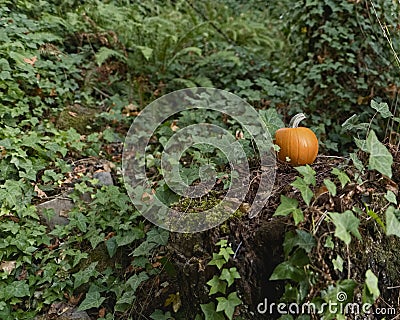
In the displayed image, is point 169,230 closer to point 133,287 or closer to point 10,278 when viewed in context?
point 133,287

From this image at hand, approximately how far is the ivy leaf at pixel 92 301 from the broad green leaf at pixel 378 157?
172cm

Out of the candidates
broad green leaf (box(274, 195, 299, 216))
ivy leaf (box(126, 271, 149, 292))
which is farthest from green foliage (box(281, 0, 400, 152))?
broad green leaf (box(274, 195, 299, 216))

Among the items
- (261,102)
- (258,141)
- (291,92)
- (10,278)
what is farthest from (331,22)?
(10,278)

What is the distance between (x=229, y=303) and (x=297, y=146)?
0.94 metres

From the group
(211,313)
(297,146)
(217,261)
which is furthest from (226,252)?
(297,146)

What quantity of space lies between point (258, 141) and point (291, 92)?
2301mm

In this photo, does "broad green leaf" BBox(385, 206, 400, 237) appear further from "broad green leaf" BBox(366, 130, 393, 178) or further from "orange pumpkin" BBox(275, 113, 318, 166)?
"orange pumpkin" BBox(275, 113, 318, 166)

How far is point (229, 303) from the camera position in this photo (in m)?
1.81

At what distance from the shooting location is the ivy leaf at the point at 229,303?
70.5 inches

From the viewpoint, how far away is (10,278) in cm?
259

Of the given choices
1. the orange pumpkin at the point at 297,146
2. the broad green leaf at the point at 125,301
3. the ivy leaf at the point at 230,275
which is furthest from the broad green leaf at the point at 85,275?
the orange pumpkin at the point at 297,146

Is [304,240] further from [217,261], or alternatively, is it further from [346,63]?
[346,63]

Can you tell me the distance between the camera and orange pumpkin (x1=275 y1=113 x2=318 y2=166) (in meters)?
2.26

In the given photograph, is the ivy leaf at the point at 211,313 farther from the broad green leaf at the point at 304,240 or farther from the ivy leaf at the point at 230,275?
the broad green leaf at the point at 304,240
